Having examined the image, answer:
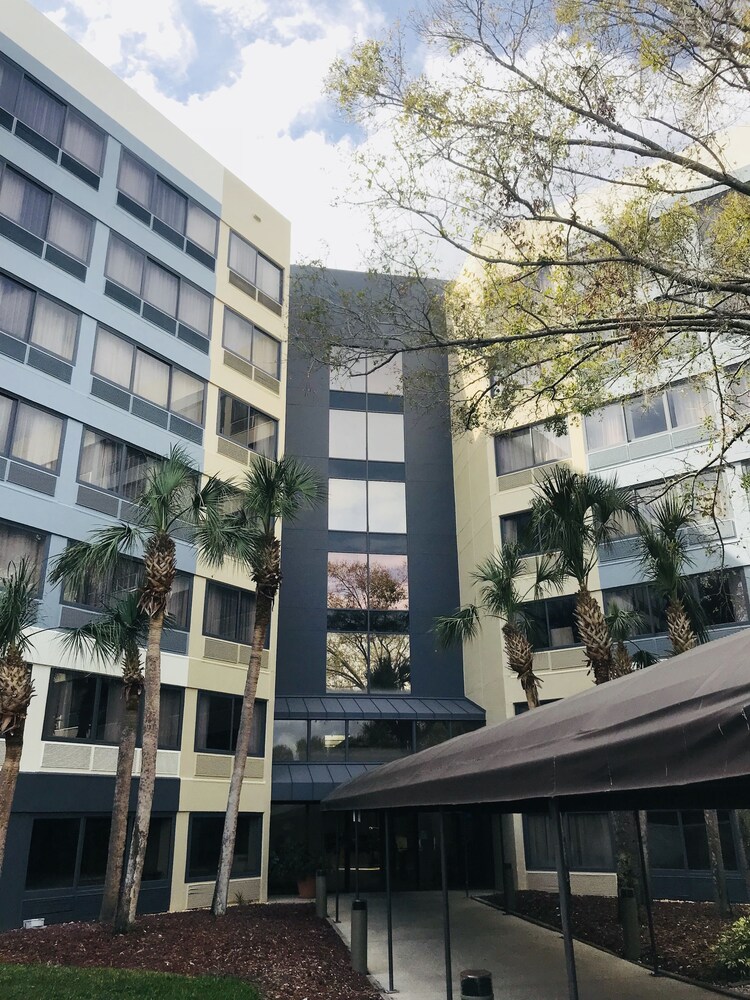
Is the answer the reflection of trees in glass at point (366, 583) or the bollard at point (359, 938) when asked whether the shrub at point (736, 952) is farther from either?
the reflection of trees in glass at point (366, 583)

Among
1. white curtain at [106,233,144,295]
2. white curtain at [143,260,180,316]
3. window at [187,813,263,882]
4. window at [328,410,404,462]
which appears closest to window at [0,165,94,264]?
white curtain at [106,233,144,295]

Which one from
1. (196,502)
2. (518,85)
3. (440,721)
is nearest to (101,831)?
(196,502)

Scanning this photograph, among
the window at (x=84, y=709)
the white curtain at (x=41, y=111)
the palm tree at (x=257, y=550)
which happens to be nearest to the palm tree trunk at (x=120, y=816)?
the palm tree at (x=257, y=550)

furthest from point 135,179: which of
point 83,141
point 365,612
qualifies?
point 365,612

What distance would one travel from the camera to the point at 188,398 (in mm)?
23156

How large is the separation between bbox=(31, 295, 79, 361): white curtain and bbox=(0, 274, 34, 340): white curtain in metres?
0.22

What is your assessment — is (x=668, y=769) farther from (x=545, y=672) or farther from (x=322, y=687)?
(x=322, y=687)

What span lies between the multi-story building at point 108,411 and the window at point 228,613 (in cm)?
6

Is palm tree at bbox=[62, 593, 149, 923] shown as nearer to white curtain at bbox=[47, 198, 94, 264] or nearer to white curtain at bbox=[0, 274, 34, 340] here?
white curtain at bbox=[0, 274, 34, 340]

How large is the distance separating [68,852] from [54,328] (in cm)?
1223

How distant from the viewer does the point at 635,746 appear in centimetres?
446

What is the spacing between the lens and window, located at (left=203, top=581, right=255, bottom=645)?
2222cm

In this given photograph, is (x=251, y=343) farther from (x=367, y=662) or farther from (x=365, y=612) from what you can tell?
(x=367, y=662)

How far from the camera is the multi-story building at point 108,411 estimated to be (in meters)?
17.7
